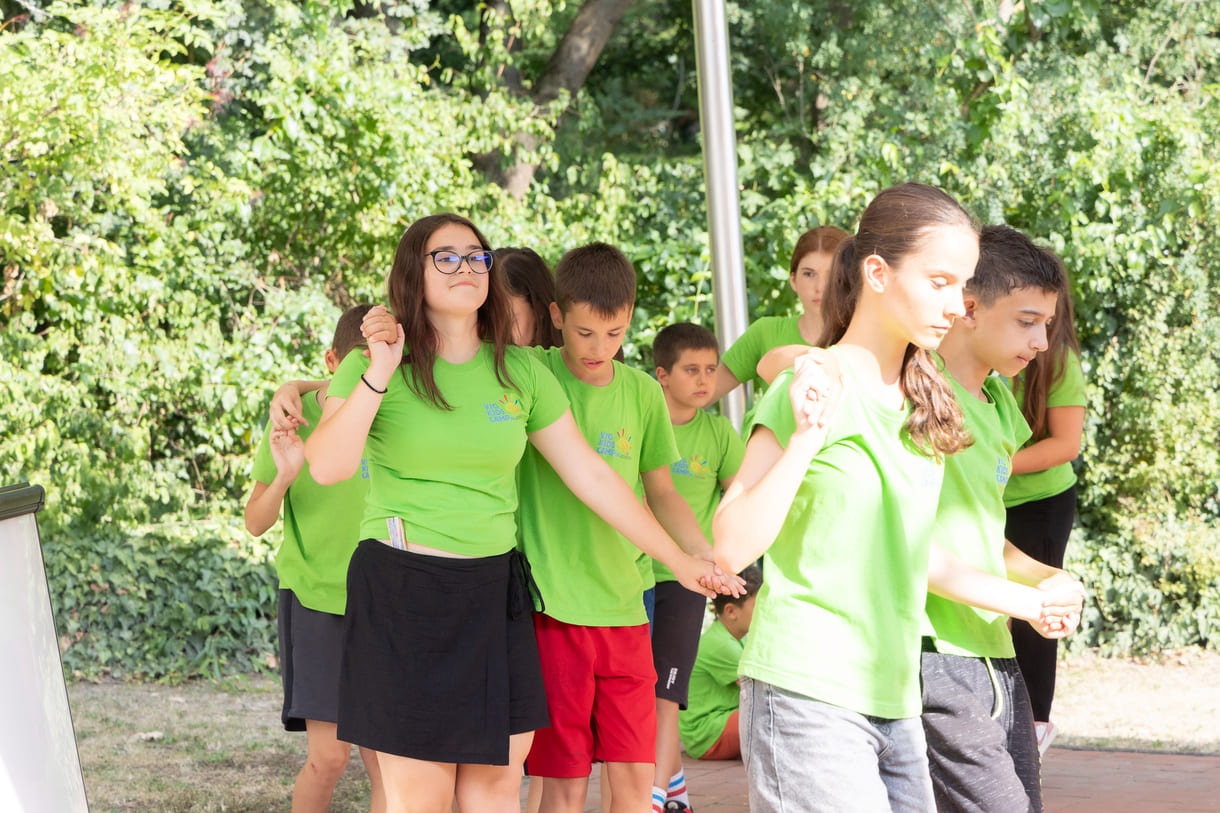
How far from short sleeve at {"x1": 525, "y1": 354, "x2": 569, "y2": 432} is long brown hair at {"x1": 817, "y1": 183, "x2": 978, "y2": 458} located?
903 millimetres

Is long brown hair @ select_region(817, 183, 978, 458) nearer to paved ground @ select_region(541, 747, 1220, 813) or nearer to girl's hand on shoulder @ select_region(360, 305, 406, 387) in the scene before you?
girl's hand on shoulder @ select_region(360, 305, 406, 387)

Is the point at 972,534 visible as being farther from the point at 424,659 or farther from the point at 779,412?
the point at 424,659

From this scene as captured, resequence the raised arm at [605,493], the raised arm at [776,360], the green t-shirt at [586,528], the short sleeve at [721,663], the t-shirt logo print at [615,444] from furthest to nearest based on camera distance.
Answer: the short sleeve at [721,663] → the raised arm at [776,360] → the t-shirt logo print at [615,444] → the green t-shirt at [586,528] → the raised arm at [605,493]

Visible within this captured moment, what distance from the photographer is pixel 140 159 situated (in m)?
8.56

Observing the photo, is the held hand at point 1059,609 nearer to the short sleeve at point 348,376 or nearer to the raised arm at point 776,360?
the raised arm at point 776,360

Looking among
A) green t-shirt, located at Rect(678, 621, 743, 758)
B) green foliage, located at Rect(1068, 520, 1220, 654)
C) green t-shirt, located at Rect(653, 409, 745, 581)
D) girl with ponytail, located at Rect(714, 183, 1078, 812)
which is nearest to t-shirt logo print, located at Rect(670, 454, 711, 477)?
green t-shirt, located at Rect(653, 409, 745, 581)

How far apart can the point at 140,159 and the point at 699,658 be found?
5276 millimetres

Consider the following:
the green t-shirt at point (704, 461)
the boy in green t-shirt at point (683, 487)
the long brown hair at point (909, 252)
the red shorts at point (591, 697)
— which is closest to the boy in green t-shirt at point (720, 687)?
the boy in green t-shirt at point (683, 487)

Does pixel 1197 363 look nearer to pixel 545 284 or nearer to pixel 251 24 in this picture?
pixel 545 284

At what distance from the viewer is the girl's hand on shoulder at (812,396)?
2.16 m

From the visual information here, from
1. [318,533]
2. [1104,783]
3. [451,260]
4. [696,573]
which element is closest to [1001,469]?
[696,573]

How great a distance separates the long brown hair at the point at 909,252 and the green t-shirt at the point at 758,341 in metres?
2.20

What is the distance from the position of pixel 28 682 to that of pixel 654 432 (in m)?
1.86

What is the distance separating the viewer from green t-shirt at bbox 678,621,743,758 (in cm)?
559
